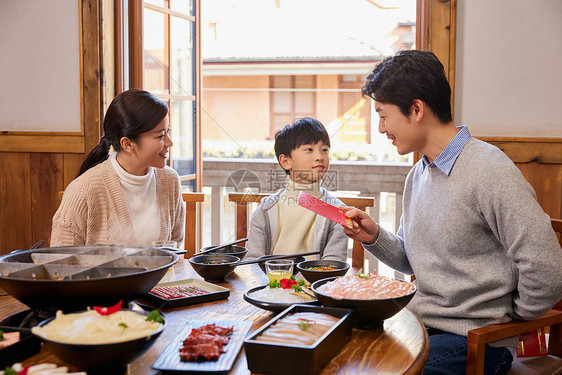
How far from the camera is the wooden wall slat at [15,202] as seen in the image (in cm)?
312

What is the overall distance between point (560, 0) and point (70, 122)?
2532mm

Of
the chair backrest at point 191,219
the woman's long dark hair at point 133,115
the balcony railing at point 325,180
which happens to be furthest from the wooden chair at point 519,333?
the balcony railing at point 325,180

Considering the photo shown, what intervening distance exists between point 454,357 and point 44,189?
8.37ft

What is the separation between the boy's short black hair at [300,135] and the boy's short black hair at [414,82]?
2.11 ft

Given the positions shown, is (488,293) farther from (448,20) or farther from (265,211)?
(448,20)

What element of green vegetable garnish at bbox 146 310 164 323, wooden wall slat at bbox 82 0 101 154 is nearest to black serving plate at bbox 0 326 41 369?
green vegetable garnish at bbox 146 310 164 323

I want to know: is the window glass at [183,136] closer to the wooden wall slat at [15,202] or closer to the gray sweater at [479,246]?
the wooden wall slat at [15,202]

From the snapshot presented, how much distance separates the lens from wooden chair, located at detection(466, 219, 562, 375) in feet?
4.08

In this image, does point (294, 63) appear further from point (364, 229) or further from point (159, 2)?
point (364, 229)

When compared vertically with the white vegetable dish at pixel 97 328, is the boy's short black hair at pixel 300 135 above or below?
above

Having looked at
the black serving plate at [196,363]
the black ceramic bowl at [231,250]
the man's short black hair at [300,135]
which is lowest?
the black serving plate at [196,363]

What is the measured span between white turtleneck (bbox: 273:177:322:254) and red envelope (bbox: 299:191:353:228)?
676 millimetres

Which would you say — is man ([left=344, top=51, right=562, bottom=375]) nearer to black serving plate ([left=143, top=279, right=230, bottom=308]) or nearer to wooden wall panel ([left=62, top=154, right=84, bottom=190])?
black serving plate ([left=143, top=279, right=230, bottom=308])

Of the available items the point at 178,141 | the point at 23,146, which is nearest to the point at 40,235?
the point at 23,146
